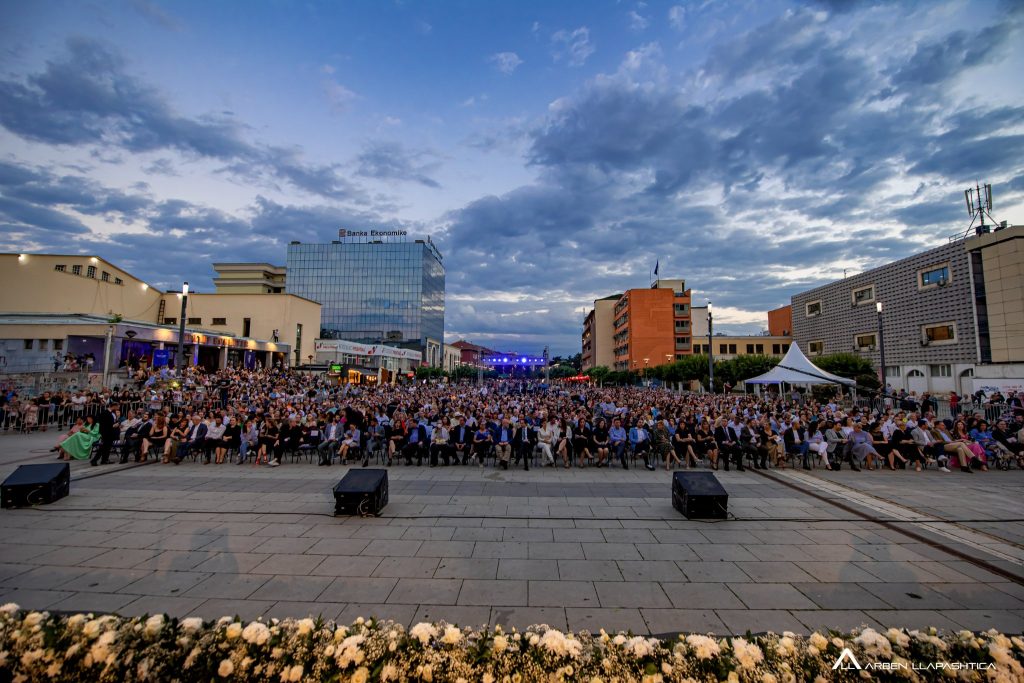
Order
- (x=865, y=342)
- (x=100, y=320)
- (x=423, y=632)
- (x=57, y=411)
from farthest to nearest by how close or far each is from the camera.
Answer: (x=865, y=342)
(x=100, y=320)
(x=57, y=411)
(x=423, y=632)

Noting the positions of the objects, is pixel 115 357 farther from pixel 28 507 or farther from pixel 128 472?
pixel 28 507

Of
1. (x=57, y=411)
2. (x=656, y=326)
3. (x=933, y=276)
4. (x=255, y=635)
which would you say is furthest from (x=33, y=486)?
(x=656, y=326)

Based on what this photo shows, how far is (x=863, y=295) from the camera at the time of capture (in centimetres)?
4472

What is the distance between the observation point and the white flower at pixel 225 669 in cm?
281

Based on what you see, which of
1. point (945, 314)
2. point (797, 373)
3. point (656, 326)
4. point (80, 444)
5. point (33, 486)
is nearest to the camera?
point (33, 486)

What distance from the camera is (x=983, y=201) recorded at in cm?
3425

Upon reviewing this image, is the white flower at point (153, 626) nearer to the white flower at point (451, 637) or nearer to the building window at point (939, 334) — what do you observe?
the white flower at point (451, 637)

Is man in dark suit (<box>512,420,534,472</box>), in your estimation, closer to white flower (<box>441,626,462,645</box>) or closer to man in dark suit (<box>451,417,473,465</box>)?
man in dark suit (<box>451,417,473,465</box>)

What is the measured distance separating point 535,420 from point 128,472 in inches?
449

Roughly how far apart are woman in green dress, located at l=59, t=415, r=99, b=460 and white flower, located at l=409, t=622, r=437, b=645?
14.3 m

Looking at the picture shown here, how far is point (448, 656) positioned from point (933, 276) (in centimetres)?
4980

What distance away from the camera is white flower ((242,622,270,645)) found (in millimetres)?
3012

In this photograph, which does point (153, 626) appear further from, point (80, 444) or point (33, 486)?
Answer: point (80, 444)

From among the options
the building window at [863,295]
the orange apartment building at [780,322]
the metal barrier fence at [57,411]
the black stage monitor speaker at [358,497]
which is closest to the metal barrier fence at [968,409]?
the black stage monitor speaker at [358,497]
